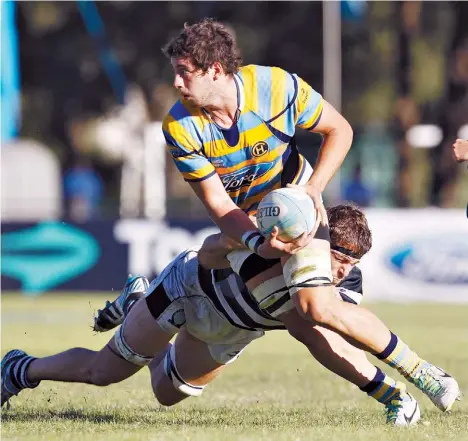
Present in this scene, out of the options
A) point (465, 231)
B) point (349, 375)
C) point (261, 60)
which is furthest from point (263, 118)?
point (261, 60)

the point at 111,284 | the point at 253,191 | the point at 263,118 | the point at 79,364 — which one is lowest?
the point at 111,284

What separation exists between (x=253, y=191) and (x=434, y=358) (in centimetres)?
448

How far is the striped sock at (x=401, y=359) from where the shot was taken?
6.21 meters

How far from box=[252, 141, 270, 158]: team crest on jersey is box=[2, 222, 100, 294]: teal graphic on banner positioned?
1156 cm

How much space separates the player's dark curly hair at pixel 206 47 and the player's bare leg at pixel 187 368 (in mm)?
1735

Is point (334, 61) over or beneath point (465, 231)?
over

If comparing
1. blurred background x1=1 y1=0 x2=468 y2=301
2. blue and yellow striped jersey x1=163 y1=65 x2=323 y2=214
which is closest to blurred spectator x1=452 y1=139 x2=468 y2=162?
blue and yellow striped jersey x1=163 y1=65 x2=323 y2=214

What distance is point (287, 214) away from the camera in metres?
5.84

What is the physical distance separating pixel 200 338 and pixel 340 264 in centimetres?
102

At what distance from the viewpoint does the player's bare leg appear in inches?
277

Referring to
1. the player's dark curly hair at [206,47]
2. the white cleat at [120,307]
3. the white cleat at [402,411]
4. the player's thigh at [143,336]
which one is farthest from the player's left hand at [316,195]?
the white cleat at [120,307]

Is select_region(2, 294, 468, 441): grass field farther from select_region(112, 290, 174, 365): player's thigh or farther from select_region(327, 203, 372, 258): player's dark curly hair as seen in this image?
select_region(327, 203, 372, 258): player's dark curly hair

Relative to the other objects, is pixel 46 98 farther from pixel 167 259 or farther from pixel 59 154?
pixel 167 259

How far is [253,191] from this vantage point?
6.53 meters
